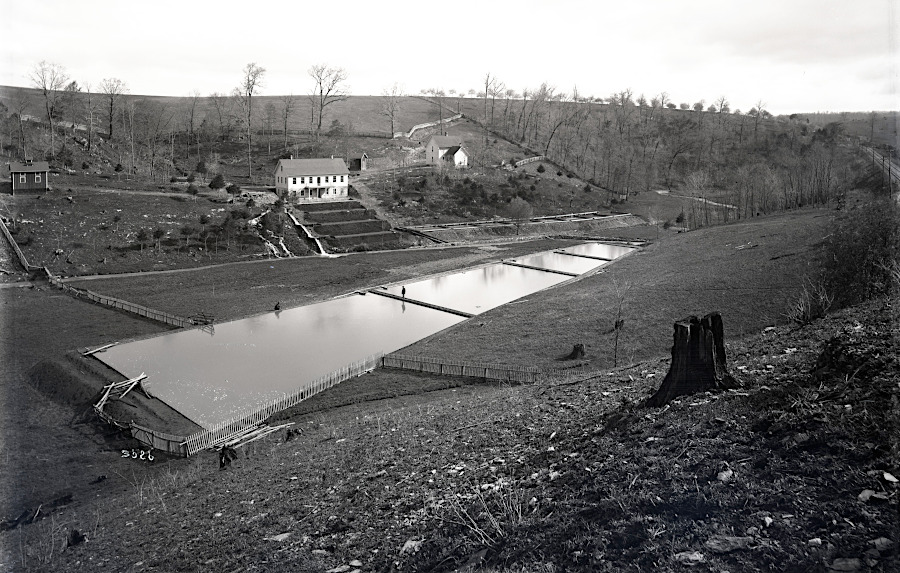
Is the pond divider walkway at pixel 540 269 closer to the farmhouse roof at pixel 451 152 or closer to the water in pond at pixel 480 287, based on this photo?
the water in pond at pixel 480 287

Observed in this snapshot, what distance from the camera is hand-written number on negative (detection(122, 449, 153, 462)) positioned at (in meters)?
Result: 20.8

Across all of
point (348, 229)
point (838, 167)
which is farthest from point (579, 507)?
point (838, 167)

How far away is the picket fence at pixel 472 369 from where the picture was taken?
25170 mm

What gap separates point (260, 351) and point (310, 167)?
5183 centimetres

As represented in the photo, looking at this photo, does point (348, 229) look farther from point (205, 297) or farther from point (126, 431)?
point (126, 431)

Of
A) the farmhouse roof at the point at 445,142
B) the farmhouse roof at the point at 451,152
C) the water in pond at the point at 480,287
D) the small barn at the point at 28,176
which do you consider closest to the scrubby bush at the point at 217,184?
the small barn at the point at 28,176

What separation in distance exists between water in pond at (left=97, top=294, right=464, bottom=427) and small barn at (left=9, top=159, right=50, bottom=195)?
3458cm

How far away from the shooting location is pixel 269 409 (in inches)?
926

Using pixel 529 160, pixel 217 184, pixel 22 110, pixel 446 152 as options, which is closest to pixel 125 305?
pixel 217 184

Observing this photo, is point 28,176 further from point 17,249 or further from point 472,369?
point 472,369

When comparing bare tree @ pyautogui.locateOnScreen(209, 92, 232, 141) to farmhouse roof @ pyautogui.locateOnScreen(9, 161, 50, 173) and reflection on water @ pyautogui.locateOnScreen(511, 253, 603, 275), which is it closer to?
farmhouse roof @ pyautogui.locateOnScreen(9, 161, 50, 173)

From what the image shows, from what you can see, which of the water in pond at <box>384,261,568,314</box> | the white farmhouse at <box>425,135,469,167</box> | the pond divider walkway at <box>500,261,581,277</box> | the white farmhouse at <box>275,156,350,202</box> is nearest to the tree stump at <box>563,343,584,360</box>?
the water in pond at <box>384,261,568,314</box>

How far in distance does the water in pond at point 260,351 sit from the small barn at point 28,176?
34577 mm

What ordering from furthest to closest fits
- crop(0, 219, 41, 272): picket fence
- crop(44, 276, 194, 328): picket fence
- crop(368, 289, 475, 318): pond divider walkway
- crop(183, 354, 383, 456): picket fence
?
crop(0, 219, 41, 272): picket fence
crop(368, 289, 475, 318): pond divider walkway
crop(44, 276, 194, 328): picket fence
crop(183, 354, 383, 456): picket fence
